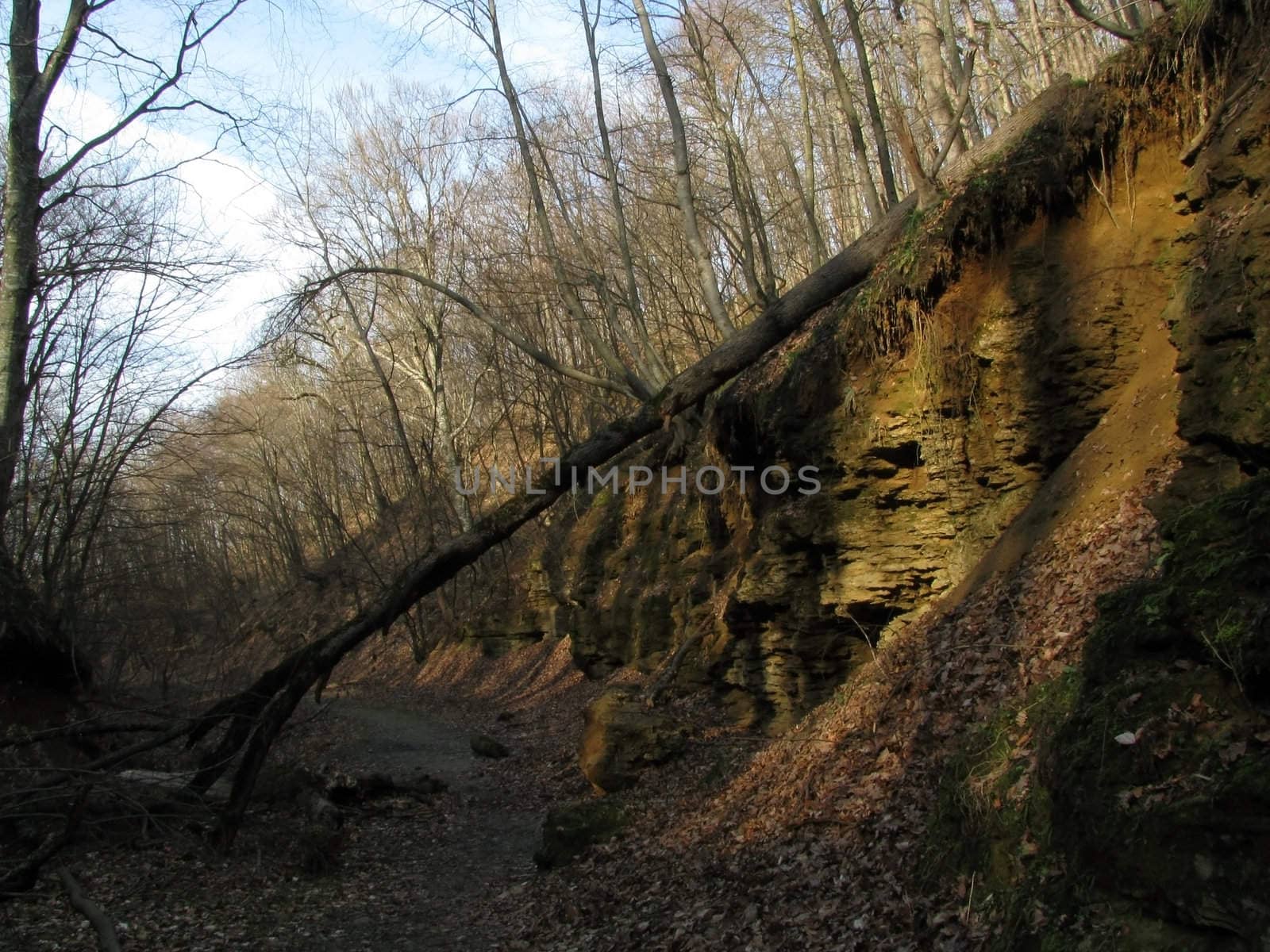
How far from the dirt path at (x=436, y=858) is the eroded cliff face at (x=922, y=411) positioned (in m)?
3.36

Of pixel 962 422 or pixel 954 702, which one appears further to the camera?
pixel 962 422

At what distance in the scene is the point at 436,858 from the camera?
29.6ft

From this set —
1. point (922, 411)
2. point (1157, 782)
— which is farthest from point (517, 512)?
point (1157, 782)

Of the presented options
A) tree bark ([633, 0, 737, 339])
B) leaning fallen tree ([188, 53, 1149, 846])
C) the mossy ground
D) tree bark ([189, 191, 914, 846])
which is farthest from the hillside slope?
tree bark ([633, 0, 737, 339])

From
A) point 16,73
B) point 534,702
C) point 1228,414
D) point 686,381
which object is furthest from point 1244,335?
point 534,702

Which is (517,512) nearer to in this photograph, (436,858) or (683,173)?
(436,858)

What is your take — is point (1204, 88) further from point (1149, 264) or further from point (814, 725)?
point (814, 725)

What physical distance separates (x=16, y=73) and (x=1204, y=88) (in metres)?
12.1

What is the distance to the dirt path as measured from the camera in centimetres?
706

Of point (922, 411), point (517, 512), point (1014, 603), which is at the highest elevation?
point (517, 512)

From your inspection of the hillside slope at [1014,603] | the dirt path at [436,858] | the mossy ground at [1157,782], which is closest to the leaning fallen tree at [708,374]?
the hillside slope at [1014,603]

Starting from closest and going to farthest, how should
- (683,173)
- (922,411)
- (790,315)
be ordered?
(922,411)
(790,315)
(683,173)

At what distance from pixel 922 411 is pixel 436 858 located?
266 inches

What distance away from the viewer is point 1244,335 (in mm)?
5441
